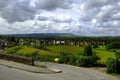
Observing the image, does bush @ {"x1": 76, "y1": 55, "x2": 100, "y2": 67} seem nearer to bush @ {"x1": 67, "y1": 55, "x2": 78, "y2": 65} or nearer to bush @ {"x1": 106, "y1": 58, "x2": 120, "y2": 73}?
bush @ {"x1": 67, "y1": 55, "x2": 78, "y2": 65}

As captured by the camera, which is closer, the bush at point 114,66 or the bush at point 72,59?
the bush at point 114,66

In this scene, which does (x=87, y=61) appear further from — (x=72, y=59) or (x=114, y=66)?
(x=114, y=66)

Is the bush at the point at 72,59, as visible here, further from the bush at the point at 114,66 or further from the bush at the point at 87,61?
the bush at the point at 114,66

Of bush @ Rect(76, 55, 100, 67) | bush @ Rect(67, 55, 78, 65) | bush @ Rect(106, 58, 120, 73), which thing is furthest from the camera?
bush @ Rect(67, 55, 78, 65)

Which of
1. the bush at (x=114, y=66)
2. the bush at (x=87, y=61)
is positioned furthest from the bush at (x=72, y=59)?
the bush at (x=114, y=66)

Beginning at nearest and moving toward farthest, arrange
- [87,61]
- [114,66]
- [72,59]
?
[114,66] → [87,61] → [72,59]

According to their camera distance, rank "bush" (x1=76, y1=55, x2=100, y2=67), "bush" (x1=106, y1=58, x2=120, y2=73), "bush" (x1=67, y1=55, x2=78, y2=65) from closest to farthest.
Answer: "bush" (x1=106, y1=58, x2=120, y2=73)
"bush" (x1=76, y1=55, x2=100, y2=67)
"bush" (x1=67, y1=55, x2=78, y2=65)

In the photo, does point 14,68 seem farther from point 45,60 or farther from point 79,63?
point 45,60

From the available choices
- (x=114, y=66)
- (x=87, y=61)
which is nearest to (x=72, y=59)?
(x=87, y=61)

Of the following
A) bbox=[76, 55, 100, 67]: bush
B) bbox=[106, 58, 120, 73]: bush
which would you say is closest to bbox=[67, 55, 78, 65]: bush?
bbox=[76, 55, 100, 67]: bush

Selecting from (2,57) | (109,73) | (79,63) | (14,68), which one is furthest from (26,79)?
(2,57)

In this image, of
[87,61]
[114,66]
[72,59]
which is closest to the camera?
[114,66]
